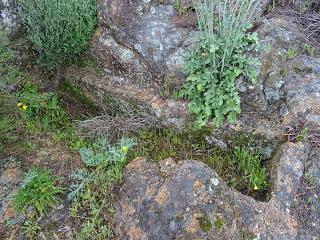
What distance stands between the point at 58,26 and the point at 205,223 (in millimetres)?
2554

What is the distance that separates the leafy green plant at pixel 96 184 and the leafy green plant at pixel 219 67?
846mm

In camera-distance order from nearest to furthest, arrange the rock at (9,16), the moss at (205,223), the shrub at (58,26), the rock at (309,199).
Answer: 1. the moss at (205,223)
2. the rock at (309,199)
3. the shrub at (58,26)
4. the rock at (9,16)

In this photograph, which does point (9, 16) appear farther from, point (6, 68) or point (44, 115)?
point (44, 115)

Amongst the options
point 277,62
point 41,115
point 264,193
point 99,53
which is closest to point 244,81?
point 277,62

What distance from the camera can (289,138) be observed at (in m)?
3.51

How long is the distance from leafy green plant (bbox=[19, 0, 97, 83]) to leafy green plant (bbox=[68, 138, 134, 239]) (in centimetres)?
117

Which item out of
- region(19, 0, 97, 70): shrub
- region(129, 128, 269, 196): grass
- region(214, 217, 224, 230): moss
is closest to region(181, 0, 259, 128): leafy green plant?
region(129, 128, 269, 196): grass

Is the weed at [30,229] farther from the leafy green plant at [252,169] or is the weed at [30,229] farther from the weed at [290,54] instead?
the weed at [290,54]

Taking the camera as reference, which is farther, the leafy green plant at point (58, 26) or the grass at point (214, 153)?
the leafy green plant at point (58, 26)

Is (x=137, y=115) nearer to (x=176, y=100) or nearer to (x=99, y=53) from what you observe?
(x=176, y=100)

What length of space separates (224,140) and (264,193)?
0.66 meters

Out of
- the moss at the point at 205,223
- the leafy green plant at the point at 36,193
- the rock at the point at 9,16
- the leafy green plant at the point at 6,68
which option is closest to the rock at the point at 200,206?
the moss at the point at 205,223

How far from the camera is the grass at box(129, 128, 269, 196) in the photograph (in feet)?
11.4

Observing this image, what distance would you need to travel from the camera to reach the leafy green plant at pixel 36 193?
3258 mm
